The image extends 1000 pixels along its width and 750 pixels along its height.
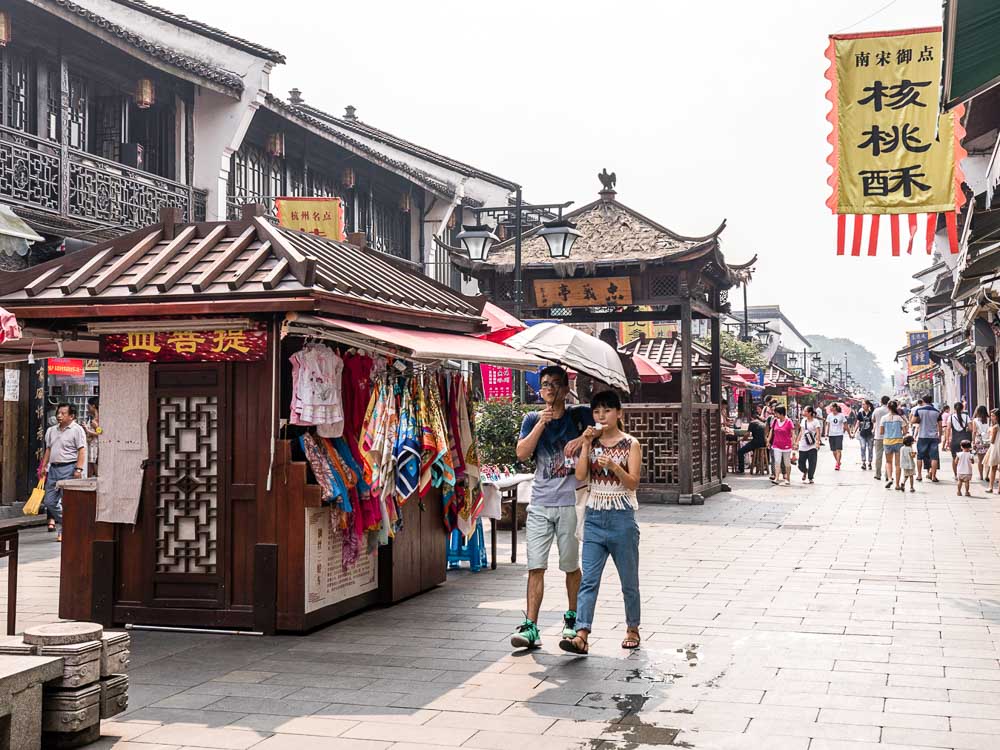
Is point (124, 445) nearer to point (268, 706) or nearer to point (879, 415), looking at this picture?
point (268, 706)

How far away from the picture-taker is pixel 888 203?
11.7 meters

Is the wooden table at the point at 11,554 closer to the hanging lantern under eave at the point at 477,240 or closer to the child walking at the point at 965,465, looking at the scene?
the hanging lantern under eave at the point at 477,240

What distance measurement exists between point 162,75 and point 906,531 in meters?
13.6

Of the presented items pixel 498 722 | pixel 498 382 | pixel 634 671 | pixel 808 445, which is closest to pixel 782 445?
pixel 808 445

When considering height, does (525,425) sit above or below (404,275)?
below

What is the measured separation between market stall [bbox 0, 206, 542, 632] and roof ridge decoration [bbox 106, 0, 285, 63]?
441 inches

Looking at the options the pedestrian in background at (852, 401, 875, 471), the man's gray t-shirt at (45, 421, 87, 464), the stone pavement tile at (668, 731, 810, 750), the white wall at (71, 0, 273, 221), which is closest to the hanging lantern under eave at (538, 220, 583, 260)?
the white wall at (71, 0, 273, 221)

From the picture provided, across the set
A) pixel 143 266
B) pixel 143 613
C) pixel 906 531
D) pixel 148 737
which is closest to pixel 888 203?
pixel 906 531

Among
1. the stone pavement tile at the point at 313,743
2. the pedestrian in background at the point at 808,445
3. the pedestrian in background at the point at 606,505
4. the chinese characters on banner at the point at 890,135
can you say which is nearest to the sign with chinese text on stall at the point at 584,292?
the pedestrian in background at the point at 808,445

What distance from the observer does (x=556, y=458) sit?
7.46 metres

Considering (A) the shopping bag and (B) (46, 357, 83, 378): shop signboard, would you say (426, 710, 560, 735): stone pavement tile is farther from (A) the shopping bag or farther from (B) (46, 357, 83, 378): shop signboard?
(B) (46, 357, 83, 378): shop signboard

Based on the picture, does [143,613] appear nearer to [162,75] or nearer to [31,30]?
[31,30]

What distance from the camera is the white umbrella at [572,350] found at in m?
7.45

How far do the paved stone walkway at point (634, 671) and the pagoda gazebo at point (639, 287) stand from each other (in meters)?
7.43
